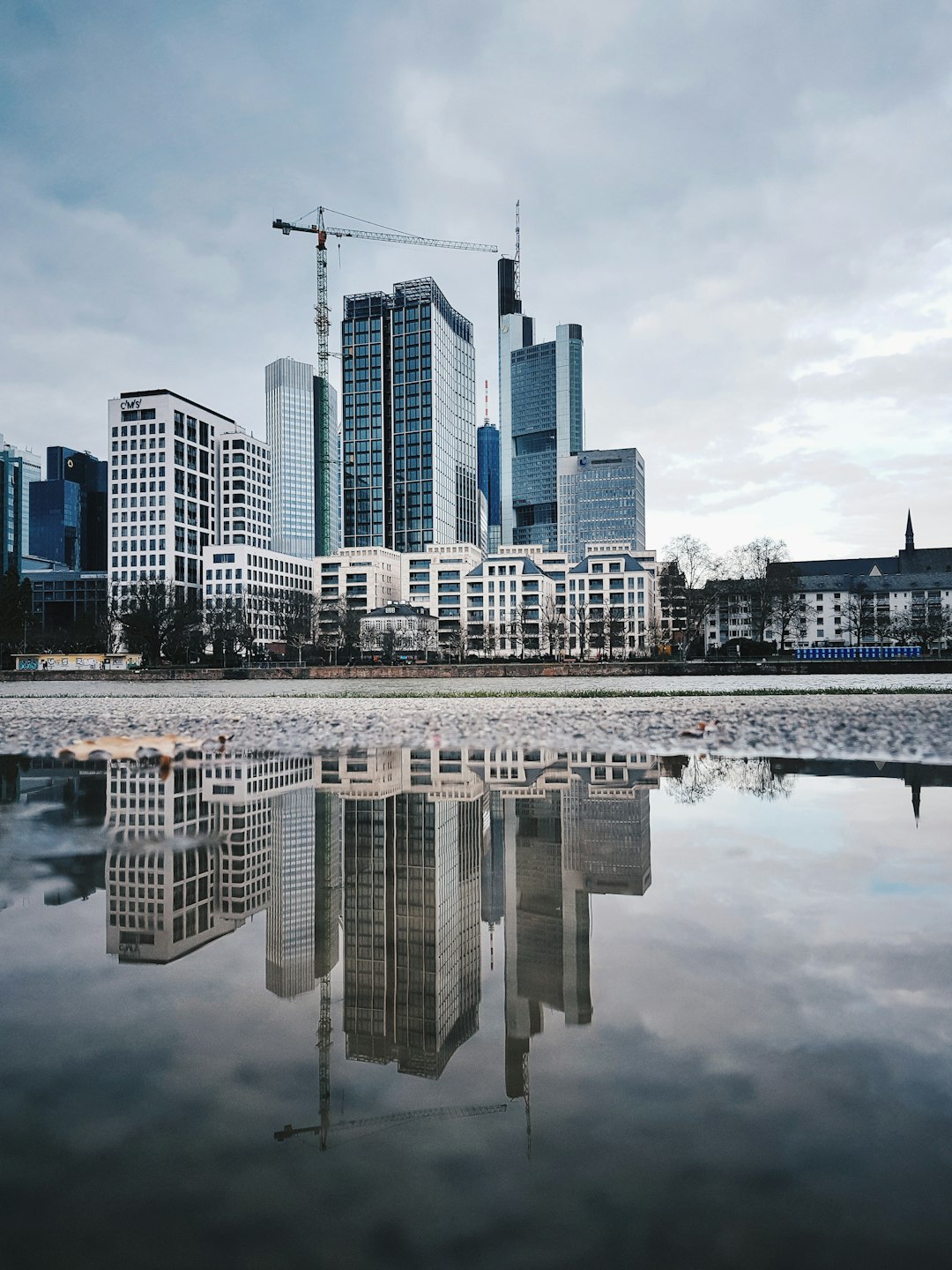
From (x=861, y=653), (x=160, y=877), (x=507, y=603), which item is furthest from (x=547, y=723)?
(x=507, y=603)

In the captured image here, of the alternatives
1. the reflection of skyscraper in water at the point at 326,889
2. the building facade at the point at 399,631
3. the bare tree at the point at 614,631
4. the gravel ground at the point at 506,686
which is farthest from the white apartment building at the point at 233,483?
the reflection of skyscraper in water at the point at 326,889

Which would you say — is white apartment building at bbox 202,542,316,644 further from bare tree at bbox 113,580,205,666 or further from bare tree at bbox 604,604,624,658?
bare tree at bbox 604,604,624,658

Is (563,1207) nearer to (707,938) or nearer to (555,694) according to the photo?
(707,938)

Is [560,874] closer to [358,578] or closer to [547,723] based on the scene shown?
[547,723]

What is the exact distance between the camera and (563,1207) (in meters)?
2.82

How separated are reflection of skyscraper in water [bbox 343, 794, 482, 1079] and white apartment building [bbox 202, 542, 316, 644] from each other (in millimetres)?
150396

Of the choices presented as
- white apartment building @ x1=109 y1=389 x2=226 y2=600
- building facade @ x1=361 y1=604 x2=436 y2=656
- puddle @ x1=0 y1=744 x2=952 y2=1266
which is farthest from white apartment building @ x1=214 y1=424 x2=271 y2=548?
puddle @ x1=0 y1=744 x2=952 y2=1266

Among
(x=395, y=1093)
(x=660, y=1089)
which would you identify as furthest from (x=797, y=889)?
(x=395, y=1093)

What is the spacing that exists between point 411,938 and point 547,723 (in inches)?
664

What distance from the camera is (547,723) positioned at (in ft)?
72.9

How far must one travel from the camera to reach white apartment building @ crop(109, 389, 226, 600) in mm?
172625

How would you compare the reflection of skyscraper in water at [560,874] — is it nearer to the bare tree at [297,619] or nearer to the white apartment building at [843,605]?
the bare tree at [297,619]

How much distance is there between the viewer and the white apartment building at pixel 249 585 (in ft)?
528

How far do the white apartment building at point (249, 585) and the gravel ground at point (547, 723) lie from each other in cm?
12665
